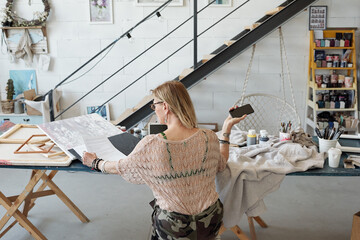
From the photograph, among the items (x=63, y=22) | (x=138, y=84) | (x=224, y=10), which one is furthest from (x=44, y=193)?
(x=224, y=10)

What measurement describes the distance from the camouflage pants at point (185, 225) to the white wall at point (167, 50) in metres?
3.26

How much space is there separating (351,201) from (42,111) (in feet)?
11.6

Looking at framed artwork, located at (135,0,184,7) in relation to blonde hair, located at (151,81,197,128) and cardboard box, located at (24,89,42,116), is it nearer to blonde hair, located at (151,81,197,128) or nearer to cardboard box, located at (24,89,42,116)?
cardboard box, located at (24,89,42,116)

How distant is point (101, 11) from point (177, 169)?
3673 millimetres

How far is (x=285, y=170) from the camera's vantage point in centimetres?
198

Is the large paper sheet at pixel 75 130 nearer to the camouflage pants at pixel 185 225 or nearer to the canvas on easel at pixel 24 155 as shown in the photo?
the canvas on easel at pixel 24 155

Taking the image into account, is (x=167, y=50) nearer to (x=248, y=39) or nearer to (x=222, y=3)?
(x=222, y=3)

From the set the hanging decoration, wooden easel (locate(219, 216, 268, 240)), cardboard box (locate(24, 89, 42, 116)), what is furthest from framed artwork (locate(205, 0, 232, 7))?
wooden easel (locate(219, 216, 268, 240))

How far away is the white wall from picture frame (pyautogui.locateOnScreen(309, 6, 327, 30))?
0.08 m

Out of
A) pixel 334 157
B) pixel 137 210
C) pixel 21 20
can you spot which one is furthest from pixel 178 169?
pixel 21 20

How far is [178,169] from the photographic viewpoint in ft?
5.34

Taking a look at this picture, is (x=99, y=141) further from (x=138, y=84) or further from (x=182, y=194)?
(x=138, y=84)

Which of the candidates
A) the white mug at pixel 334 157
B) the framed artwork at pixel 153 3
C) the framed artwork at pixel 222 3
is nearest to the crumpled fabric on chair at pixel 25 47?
the framed artwork at pixel 153 3

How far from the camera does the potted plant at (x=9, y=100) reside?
186 inches
